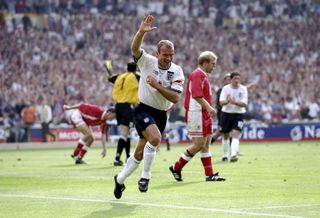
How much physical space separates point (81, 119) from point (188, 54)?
2506 centimetres

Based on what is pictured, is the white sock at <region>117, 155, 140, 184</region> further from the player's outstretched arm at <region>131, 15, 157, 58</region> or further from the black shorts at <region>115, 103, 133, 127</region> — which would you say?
the black shorts at <region>115, 103, 133, 127</region>

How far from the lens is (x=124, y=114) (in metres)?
24.1

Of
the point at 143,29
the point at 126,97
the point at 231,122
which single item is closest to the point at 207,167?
the point at 143,29

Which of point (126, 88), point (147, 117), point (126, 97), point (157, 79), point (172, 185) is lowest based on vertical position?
point (172, 185)

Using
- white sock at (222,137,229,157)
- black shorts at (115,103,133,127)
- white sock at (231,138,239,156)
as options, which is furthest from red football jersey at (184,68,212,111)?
white sock at (222,137,229,157)

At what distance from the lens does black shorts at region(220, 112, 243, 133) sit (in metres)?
25.6

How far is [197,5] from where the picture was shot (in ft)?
183

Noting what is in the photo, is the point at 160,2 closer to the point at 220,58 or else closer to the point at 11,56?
the point at 220,58

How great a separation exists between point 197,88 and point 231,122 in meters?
8.43

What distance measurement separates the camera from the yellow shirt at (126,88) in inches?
949

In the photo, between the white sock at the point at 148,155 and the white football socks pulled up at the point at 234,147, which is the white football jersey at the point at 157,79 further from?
the white football socks pulled up at the point at 234,147

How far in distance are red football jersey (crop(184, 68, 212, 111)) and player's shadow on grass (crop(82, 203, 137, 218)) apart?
4619mm

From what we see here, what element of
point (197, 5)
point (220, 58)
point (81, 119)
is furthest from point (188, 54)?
point (81, 119)

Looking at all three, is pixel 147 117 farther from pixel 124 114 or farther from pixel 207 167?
pixel 124 114
